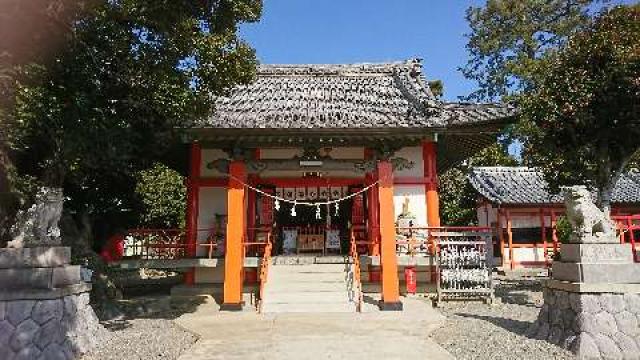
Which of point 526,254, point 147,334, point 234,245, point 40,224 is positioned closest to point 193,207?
point 234,245

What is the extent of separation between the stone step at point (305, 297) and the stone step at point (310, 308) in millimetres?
106

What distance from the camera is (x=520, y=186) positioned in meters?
24.8

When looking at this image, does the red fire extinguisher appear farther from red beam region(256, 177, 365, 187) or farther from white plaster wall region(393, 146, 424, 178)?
red beam region(256, 177, 365, 187)

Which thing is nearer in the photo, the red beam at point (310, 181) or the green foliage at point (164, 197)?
the red beam at point (310, 181)

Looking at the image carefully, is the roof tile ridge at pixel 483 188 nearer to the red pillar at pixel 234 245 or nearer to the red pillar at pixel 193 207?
the red pillar at pixel 193 207

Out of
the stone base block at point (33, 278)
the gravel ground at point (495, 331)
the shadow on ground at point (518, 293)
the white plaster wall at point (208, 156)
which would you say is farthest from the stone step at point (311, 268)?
the stone base block at point (33, 278)

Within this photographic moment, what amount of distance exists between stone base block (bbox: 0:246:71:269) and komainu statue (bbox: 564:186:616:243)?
8.23 m

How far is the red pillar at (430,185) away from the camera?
1341cm

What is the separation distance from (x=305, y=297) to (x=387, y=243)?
2367mm

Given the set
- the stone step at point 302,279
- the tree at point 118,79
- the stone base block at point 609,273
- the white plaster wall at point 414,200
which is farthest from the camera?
the white plaster wall at point 414,200

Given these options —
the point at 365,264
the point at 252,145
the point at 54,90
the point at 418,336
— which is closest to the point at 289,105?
the point at 252,145

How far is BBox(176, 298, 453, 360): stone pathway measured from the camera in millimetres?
7090

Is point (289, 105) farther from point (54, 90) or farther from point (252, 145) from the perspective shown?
point (54, 90)

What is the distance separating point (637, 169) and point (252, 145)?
24.3 meters
